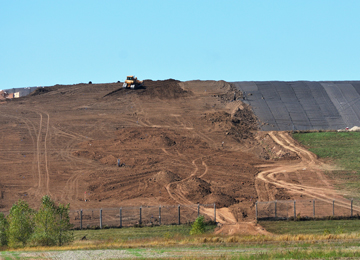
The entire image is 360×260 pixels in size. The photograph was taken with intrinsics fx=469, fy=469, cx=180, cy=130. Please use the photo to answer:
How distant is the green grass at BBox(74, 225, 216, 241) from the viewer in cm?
3072

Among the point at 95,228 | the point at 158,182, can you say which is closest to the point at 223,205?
the point at 158,182

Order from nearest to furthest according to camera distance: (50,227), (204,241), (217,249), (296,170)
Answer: (217,249), (204,241), (50,227), (296,170)

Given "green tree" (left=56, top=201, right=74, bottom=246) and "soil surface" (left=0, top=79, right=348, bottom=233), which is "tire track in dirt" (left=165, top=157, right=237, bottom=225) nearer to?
"soil surface" (left=0, top=79, right=348, bottom=233)

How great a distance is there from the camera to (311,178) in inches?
1914

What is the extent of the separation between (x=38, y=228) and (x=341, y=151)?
41.2 meters

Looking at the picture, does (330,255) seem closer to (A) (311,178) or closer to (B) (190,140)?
(A) (311,178)

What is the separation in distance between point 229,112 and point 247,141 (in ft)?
30.0

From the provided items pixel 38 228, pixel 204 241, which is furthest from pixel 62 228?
pixel 204 241

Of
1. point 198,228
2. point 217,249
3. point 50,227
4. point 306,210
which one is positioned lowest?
point 198,228

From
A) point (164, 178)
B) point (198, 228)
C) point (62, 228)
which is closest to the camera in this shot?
point (62, 228)

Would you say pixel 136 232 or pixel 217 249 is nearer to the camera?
pixel 217 249

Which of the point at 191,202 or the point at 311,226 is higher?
the point at 191,202

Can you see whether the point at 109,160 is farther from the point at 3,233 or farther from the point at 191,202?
the point at 3,233

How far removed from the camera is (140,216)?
35094 mm
